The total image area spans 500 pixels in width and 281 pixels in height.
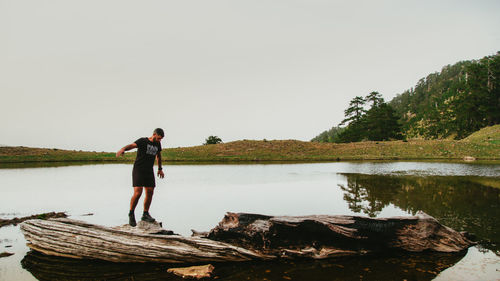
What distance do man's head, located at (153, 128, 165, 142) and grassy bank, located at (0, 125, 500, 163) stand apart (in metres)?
38.5

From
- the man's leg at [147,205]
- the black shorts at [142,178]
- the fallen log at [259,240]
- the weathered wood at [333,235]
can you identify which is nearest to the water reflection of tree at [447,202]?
the weathered wood at [333,235]

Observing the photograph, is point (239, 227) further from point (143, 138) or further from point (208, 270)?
point (143, 138)

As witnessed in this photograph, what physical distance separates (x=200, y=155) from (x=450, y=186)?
127 feet

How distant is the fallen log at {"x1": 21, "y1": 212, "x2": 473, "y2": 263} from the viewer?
6421 mm

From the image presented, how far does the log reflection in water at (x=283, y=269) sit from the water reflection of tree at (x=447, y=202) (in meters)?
2.31

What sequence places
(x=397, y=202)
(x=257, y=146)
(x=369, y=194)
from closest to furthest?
1. (x=397, y=202)
2. (x=369, y=194)
3. (x=257, y=146)

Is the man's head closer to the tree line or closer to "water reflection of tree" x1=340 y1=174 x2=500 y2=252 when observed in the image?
"water reflection of tree" x1=340 y1=174 x2=500 y2=252

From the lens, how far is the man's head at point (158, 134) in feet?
26.1

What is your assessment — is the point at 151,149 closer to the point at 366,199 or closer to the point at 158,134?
the point at 158,134

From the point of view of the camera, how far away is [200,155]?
49.7 meters

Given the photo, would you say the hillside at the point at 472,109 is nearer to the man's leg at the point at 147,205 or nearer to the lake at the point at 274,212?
the lake at the point at 274,212

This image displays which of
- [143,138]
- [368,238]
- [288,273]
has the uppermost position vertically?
[143,138]

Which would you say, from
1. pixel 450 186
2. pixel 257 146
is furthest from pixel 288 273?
pixel 257 146

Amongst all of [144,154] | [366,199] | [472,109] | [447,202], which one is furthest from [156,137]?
[472,109]
